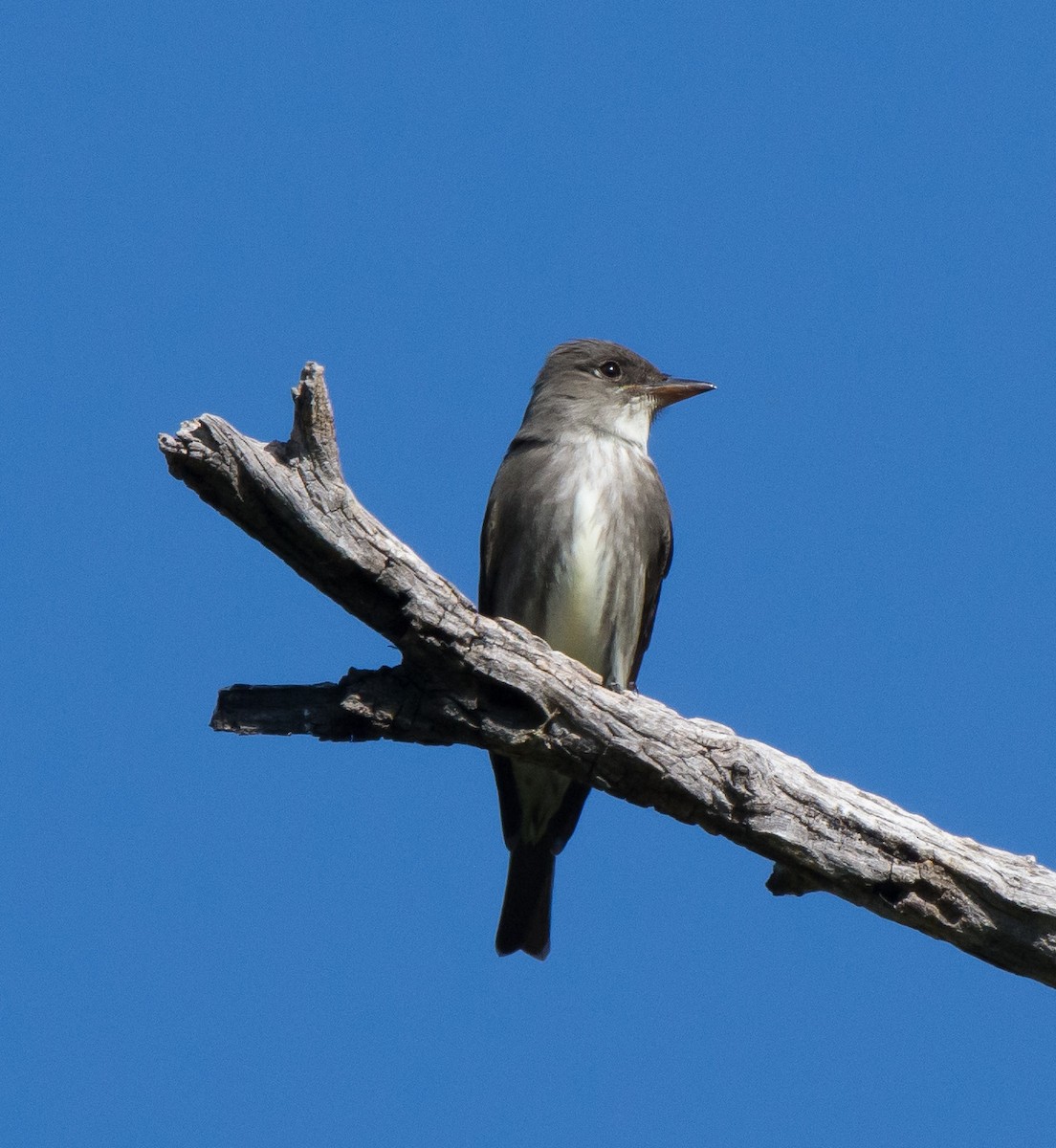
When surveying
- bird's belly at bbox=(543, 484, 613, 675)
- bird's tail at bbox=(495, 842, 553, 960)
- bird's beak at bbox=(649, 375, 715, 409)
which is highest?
bird's beak at bbox=(649, 375, 715, 409)

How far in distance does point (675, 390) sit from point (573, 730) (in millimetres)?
3384

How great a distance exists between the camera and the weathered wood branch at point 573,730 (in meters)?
5.65

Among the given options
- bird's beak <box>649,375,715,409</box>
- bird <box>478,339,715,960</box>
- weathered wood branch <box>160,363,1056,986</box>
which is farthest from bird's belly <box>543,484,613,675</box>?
weathered wood branch <box>160,363,1056,986</box>

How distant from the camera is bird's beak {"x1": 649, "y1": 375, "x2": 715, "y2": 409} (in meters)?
8.93

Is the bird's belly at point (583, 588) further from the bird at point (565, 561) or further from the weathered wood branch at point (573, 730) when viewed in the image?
the weathered wood branch at point (573, 730)

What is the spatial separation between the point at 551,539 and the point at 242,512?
2687 millimetres

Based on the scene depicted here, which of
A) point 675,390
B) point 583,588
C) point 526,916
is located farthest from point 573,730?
point 675,390

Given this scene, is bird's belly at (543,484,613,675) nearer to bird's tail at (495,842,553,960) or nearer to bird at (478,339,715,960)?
bird at (478,339,715,960)

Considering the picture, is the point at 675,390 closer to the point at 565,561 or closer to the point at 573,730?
the point at 565,561

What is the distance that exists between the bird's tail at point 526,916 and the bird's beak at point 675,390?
2.77 meters

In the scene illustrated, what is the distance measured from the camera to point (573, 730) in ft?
19.9

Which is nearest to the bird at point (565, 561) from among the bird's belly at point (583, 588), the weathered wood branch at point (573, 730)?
the bird's belly at point (583, 588)

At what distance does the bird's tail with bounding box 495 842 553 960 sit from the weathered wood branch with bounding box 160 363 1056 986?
223cm

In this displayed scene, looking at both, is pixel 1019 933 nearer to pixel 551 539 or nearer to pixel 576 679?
pixel 576 679
